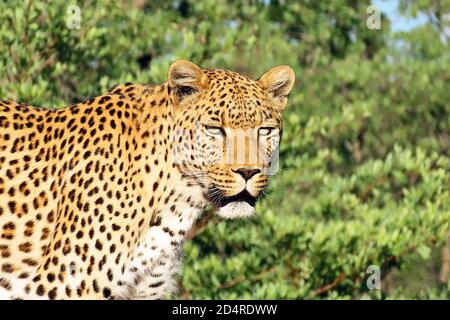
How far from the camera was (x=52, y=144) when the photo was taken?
876 centimetres

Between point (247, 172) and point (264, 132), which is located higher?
point (264, 132)

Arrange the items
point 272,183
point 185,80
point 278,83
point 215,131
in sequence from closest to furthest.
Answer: point 215,131, point 185,80, point 278,83, point 272,183

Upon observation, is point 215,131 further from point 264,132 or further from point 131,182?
point 131,182

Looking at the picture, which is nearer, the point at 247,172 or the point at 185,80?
the point at 247,172

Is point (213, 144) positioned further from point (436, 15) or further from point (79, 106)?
point (436, 15)

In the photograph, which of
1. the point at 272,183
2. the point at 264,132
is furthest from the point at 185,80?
the point at 272,183

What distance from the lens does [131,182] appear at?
331 inches

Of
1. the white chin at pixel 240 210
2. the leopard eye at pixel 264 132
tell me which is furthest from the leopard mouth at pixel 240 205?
the leopard eye at pixel 264 132

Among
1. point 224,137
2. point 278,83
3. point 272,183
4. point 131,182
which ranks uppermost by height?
point 278,83

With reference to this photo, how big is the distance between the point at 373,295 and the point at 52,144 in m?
7.91

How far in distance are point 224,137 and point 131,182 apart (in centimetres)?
70

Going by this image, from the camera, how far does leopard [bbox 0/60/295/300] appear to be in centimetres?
826

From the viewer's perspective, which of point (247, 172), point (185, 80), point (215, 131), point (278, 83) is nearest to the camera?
point (247, 172)

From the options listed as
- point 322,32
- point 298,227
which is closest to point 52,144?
point 298,227
